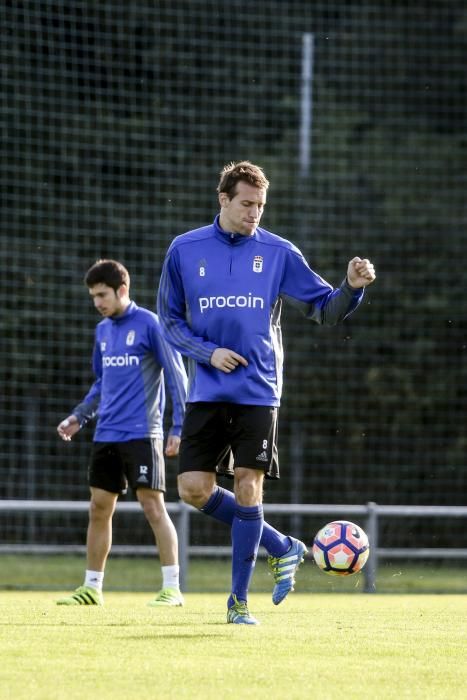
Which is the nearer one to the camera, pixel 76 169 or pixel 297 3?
Answer: pixel 76 169

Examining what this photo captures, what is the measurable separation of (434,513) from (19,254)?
770 centimetres

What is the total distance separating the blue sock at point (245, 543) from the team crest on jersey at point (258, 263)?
967mm

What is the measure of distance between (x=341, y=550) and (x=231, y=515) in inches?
25.7

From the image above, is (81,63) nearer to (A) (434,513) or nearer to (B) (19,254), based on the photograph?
(B) (19,254)

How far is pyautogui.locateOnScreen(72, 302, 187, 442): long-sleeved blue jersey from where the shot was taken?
292 inches

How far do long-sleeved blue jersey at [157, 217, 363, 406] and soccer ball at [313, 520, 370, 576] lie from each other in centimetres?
105

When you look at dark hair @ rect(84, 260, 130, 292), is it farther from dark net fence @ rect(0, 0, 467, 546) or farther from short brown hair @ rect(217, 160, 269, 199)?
dark net fence @ rect(0, 0, 467, 546)

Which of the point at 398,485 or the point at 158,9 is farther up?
the point at 158,9

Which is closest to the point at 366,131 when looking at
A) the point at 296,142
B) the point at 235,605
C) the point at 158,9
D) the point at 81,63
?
the point at 296,142

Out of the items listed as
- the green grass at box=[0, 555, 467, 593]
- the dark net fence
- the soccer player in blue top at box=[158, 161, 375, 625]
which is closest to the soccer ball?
the soccer player in blue top at box=[158, 161, 375, 625]

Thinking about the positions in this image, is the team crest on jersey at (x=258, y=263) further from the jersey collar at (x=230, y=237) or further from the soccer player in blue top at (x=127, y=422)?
the soccer player in blue top at (x=127, y=422)

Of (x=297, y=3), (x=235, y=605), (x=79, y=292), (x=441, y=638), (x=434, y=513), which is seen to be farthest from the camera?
(x=297, y=3)

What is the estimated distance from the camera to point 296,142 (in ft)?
62.3

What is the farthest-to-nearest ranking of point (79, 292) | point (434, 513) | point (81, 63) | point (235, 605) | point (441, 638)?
point (79, 292)
point (81, 63)
point (434, 513)
point (235, 605)
point (441, 638)
